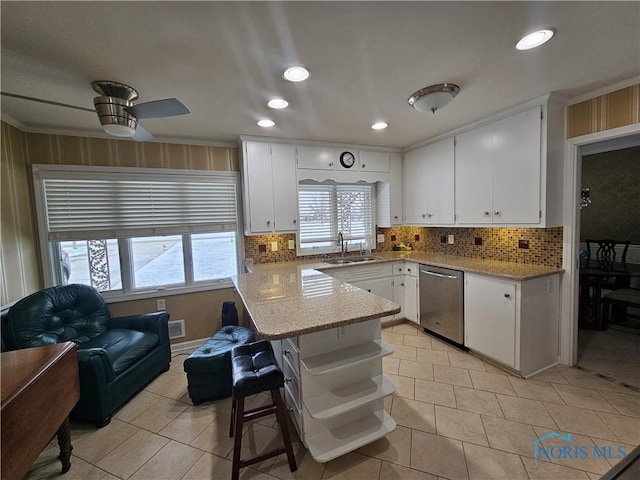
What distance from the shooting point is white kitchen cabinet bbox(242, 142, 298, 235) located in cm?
305

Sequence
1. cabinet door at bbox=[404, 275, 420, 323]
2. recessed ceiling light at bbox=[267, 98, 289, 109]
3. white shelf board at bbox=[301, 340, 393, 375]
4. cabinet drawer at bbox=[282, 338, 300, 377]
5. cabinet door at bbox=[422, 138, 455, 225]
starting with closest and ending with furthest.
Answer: white shelf board at bbox=[301, 340, 393, 375] < cabinet drawer at bbox=[282, 338, 300, 377] < recessed ceiling light at bbox=[267, 98, 289, 109] < cabinet door at bbox=[422, 138, 455, 225] < cabinet door at bbox=[404, 275, 420, 323]

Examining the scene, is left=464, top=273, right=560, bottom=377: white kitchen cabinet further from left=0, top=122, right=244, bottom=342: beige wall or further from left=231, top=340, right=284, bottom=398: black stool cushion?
left=0, top=122, right=244, bottom=342: beige wall

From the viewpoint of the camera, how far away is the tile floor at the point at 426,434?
157 cm

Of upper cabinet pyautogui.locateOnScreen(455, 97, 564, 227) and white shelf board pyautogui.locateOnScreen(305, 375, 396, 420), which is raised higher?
upper cabinet pyautogui.locateOnScreen(455, 97, 564, 227)

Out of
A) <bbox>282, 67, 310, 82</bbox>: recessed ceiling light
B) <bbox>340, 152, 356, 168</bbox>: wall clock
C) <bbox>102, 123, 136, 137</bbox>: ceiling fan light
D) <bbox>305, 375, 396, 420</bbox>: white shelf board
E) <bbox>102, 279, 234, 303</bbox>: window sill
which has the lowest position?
<bbox>305, 375, 396, 420</bbox>: white shelf board

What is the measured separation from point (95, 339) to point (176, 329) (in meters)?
0.80

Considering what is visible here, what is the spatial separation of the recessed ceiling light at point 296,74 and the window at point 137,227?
5.73ft

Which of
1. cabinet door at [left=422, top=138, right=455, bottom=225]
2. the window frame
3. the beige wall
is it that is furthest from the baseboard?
cabinet door at [left=422, top=138, right=455, bottom=225]

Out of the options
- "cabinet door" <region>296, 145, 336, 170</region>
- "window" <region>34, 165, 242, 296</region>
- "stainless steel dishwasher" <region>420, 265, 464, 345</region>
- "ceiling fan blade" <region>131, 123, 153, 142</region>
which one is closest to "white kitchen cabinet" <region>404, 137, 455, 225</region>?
"stainless steel dishwasher" <region>420, 265, 464, 345</region>

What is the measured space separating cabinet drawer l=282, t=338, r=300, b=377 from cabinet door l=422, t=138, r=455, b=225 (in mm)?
2426

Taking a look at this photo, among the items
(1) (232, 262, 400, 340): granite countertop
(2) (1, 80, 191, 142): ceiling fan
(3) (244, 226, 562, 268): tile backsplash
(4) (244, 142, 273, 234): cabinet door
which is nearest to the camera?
(1) (232, 262, 400, 340): granite countertop

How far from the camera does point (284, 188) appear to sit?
322 cm

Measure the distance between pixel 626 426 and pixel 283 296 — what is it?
244cm

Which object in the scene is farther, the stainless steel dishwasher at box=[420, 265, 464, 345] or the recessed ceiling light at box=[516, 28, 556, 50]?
the stainless steel dishwasher at box=[420, 265, 464, 345]
